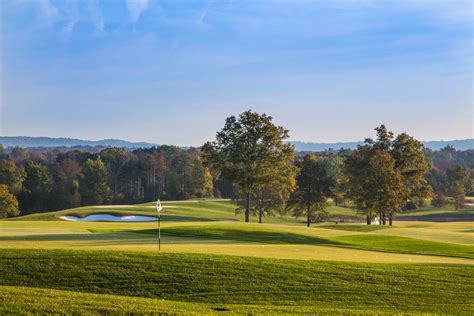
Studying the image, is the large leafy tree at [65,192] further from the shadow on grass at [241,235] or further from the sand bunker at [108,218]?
the shadow on grass at [241,235]

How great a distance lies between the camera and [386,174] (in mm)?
64188

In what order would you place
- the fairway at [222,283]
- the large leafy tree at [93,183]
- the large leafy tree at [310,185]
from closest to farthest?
the fairway at [222,283]
the large leafy tree at [310,185]
the large leafy tree at [93,183]

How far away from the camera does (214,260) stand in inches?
950

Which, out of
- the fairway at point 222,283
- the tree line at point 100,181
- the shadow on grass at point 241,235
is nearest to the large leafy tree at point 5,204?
the tree line at point 100,181

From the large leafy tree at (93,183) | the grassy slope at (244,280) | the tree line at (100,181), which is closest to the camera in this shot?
the grassy slope at (244,280)

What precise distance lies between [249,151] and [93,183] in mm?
68939

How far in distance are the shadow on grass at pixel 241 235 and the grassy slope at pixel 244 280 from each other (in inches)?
561

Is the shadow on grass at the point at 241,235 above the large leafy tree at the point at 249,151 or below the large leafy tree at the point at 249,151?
below

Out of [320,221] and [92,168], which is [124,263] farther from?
[92,168]

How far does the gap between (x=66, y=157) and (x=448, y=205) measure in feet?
323

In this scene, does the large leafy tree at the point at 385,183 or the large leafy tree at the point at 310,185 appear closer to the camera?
the large leafy tree at the point at 385,183

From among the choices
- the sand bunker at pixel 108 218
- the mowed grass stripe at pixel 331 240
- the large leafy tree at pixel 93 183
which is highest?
the large leafy tree at pixel 93 183

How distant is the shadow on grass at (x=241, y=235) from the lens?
3944cm


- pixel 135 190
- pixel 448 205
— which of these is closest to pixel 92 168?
pixel 135 190
